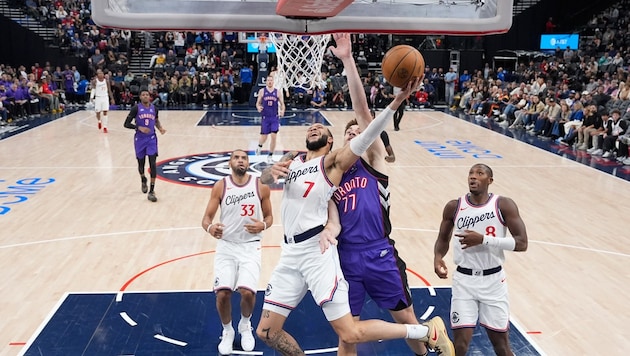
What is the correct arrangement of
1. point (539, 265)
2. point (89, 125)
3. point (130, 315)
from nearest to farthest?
point (130, 315) < point (539, 265) < point (89, 125)

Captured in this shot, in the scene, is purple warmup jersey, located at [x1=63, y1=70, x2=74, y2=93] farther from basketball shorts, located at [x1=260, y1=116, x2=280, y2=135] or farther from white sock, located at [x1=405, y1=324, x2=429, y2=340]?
white sock, located at [x1=405, y1=324, x2=429, y2=340]

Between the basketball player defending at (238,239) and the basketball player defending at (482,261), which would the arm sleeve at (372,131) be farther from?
the basketball player defending at (238,239)

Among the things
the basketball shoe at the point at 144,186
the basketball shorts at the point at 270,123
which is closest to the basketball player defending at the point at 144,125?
the basketball shoe at the point at 144,186

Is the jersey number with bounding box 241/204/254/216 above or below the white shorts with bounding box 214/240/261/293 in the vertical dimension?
above

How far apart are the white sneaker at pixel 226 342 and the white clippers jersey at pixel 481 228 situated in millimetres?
1765

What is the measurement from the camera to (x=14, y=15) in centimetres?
2347

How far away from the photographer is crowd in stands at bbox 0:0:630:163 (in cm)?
1811

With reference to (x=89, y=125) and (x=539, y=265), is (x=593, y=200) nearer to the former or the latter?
(x=539, y=265)

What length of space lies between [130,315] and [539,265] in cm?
413

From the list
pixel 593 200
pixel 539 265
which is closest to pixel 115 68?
pixel 593 200

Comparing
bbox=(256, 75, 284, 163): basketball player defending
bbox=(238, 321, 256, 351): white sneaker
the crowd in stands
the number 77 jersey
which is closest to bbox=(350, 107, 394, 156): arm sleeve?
the number 77 jersey

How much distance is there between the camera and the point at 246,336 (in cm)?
470

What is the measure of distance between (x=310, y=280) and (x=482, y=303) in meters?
1.10

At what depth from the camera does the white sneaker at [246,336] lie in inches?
183
